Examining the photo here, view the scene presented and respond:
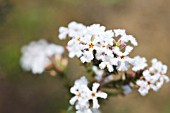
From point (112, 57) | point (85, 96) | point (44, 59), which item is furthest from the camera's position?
point (44, 59)

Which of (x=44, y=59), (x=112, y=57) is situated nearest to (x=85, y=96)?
(x=112, y=57)

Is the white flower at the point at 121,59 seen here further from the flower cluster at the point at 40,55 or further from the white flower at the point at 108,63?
the flower cluster at the point at 40,55

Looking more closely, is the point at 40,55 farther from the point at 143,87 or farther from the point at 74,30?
the point at 143,87

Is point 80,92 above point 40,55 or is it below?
below

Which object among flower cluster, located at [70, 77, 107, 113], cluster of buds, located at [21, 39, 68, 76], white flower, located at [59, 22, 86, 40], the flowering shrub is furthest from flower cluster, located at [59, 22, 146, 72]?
cluster of buds, located at [21, 39, 68, 76]

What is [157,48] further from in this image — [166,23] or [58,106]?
[58,106]

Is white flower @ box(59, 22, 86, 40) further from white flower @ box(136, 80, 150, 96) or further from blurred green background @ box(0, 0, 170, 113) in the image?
blurred green background @ box(0, 0, 170, 113)
